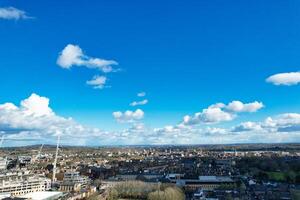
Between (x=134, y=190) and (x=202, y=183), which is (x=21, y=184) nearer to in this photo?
(x=134, y=190)

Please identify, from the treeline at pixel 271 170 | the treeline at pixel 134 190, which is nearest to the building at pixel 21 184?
the treeline at pixel 134 190

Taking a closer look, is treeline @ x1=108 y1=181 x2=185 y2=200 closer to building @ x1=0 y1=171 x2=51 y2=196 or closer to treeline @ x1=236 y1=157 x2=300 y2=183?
building @ x1=0 y1=171 x2=51 y2=196

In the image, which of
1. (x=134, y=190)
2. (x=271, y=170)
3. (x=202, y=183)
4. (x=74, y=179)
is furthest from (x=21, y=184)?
(x=271, y=170)

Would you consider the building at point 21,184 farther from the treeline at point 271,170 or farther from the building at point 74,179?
the treeline at point 271,170

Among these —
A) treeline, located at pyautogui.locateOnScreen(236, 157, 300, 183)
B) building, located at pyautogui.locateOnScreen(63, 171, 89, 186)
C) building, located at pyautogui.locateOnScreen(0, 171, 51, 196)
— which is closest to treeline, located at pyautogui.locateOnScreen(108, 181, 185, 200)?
building, located at pyautogui.locateOnScreen(63, 171, 89, 186)

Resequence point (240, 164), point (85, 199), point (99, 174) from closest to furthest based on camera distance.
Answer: point (85, 199), point (99, 174), point (240, 164)

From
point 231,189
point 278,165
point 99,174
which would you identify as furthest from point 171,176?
point 278,165

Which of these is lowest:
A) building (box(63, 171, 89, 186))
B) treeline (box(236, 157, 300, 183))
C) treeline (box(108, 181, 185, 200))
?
treeline (box(108, 181, 185, 200))

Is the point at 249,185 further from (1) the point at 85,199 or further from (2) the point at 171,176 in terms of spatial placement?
(1) the point at 85,199
